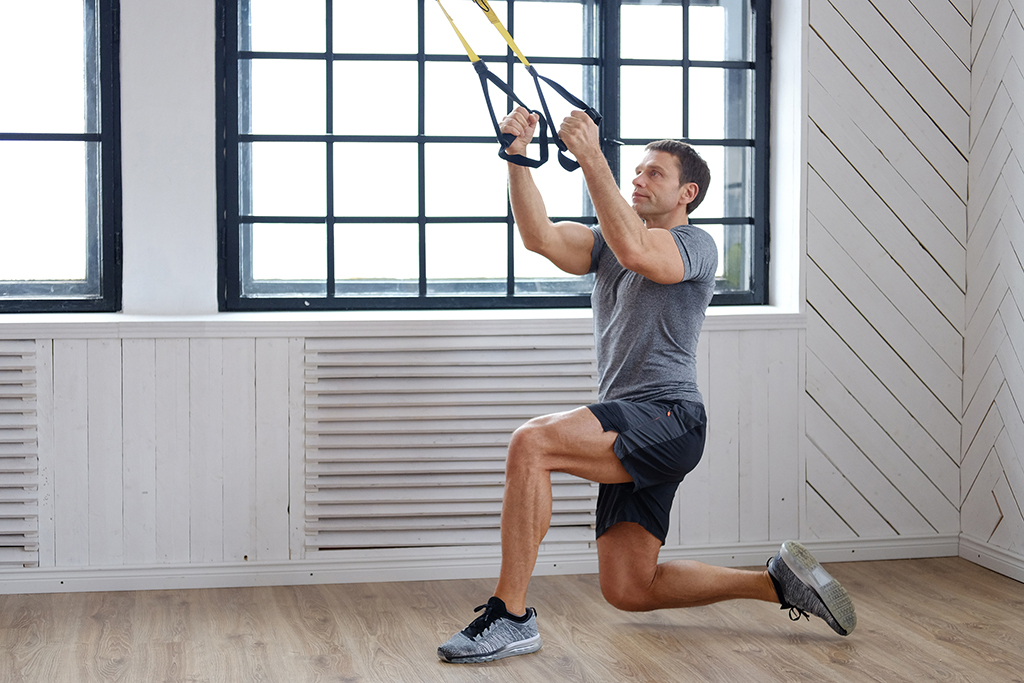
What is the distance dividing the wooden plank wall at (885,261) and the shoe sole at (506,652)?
1.36 m

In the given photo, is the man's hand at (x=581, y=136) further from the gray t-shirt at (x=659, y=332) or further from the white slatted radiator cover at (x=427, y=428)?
the white slatted radiator cover at (x=427, y=428)

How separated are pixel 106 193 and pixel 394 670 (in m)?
1.90

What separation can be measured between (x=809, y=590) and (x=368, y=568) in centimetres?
139

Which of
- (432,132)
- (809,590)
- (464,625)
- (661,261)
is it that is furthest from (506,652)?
(432,132)

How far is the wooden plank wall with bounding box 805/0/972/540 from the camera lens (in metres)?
3.35

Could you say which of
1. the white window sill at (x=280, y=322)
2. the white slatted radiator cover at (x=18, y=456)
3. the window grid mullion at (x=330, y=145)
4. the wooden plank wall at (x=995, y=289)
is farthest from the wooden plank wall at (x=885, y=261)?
the white slatted radiator cover at (x=18, y=456)

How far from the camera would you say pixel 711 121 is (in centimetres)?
357

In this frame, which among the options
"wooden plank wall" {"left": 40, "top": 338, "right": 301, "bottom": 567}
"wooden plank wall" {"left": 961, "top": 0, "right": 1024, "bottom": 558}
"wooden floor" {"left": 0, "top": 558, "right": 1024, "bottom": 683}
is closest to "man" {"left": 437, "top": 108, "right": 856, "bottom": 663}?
"wooden floor" {"left": 0, "top": 558, "right": 1024, "bottom": 683}

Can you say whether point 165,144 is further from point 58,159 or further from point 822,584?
point 822,584

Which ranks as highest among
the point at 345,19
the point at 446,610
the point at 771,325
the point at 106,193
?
the point at 345,19

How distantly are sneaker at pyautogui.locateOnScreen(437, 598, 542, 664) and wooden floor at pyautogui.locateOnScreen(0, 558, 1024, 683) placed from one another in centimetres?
3

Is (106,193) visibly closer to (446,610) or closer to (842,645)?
(446,610)

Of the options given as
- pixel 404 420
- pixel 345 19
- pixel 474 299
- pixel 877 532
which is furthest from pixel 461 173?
pixel 877 532

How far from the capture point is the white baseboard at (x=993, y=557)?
10.4 feet
